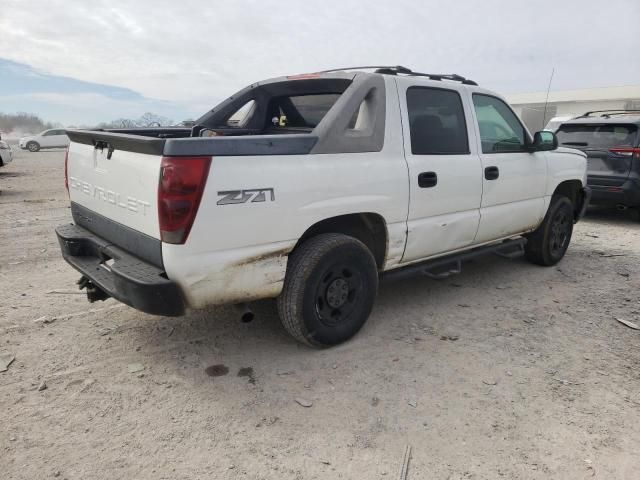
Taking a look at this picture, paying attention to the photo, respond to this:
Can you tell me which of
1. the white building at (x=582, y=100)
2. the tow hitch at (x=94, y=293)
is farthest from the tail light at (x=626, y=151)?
the white building at (x=582, y=100)

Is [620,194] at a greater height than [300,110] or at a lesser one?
lesser

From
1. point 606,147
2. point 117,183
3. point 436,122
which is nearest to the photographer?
point 117,183

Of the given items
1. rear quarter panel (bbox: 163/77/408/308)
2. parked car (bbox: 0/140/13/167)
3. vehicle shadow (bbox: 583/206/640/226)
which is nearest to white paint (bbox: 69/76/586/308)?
rear quarter panel (bbox: 163/77/408/308)

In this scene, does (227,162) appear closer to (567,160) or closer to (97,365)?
(97,365)

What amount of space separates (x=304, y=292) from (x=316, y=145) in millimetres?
946

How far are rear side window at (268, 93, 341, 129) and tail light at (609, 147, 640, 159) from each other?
593 cm

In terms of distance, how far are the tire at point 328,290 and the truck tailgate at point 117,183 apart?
931mm

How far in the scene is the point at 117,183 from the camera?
3.00 m

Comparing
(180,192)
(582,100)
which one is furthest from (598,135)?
(582,100)

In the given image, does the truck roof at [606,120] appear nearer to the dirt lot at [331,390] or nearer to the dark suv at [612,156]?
the dark suv at [612,156]

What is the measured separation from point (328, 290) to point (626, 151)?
Answer: 21.8 feet

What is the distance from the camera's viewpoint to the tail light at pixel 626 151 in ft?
24.6

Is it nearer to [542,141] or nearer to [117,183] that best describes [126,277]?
[117,183]

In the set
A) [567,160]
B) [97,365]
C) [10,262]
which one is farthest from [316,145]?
[10,262]
